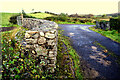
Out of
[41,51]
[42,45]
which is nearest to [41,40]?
[42,45]

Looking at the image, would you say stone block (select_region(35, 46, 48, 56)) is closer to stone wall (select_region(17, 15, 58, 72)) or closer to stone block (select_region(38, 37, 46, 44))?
stone wall (select_region(17, 15, 58, 72))

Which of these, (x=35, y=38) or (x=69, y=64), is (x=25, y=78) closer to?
(x=35, y=38)

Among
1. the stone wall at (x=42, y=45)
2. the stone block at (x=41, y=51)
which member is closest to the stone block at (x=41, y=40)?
the stone wall at (x=42, y=45)

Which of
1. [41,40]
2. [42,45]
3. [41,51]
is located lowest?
[41,51]

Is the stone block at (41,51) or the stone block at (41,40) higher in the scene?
the stone block at (41,40)

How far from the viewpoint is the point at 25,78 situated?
352cm

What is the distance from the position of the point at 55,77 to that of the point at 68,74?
648 millimetres

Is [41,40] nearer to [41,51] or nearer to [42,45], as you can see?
[42,45]

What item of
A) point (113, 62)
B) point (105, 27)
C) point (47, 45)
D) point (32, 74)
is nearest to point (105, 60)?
point (113, 62)

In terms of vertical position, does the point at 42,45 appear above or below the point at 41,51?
above

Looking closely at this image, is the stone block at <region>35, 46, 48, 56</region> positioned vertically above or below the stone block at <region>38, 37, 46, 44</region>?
below

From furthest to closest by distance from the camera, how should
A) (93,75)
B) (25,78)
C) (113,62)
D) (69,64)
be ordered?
(113,62) → (69,64) → (93,75) → (25,78)

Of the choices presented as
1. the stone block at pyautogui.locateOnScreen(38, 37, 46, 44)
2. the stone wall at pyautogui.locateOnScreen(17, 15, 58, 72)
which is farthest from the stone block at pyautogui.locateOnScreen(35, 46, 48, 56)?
the stone block at pyautogui.locateOnScreen(38, 37, 46, 44)

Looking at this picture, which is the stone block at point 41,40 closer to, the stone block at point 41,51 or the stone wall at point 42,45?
the stone wall at point 42,45
